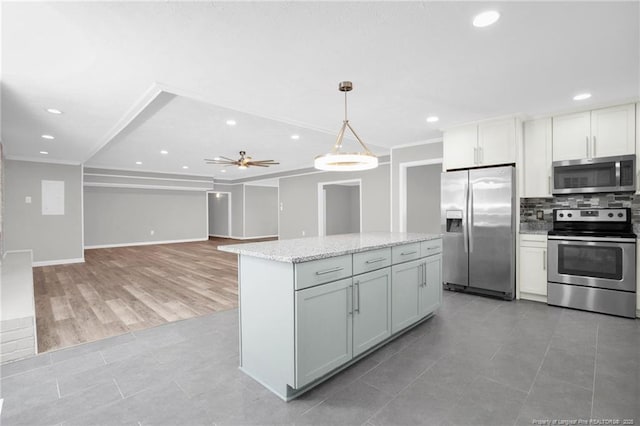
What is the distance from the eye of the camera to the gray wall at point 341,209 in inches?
424

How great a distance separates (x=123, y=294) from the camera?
14.0ft

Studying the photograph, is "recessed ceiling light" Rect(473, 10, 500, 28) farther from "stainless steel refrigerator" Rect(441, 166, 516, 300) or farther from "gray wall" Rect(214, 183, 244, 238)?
"gray wall" Rect(214, 183, 244, 238)

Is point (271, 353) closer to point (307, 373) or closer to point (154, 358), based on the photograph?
point (307, 373)

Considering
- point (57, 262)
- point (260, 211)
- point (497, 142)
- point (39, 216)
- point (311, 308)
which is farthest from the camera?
point (260, 211)

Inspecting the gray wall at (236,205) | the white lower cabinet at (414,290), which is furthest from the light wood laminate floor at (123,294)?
the gray wall at (236,205)

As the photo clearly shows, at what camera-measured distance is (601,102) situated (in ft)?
11.2

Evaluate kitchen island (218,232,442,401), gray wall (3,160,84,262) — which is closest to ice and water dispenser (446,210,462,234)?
kitchen island (218,232,442,401)

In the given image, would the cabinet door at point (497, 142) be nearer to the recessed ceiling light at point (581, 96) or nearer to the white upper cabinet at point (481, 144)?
the white upper cabinet at point (481, 144)

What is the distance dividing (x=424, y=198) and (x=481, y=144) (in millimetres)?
3353

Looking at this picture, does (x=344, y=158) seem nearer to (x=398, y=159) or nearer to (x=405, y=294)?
(x=405, y=294)

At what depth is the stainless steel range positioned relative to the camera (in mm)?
3232

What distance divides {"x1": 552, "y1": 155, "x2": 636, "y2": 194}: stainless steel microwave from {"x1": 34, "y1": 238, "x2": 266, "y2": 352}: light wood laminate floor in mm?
4320

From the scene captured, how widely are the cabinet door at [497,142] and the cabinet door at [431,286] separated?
172 cm

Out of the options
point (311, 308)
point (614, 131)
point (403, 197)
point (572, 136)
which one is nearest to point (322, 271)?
point (311, 308)
